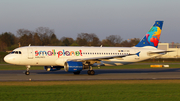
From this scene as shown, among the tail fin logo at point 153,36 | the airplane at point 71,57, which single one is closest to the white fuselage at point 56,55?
the airplane at point 71,57

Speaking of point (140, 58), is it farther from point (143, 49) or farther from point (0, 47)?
point (0, 47)

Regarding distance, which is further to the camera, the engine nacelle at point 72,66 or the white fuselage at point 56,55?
the white fuselage at point 56,55

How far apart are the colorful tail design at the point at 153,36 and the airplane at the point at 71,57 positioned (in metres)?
1.39

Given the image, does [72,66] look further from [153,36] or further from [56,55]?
[153,36]

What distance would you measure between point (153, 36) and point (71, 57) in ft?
45.9

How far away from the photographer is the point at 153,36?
35.1 m

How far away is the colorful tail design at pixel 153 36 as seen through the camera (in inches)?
1373

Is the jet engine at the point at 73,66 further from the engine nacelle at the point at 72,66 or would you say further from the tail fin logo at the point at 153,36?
→ the tail fin logo at the point at 153,36

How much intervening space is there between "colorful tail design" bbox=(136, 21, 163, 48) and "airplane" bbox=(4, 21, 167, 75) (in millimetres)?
1387

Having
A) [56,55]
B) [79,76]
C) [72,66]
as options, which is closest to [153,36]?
[79,76]

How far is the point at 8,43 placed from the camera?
356ft

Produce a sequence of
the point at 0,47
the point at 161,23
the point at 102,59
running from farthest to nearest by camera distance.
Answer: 1. the point at 0,47
2. the point at 161,23
3. the point at 102,59
